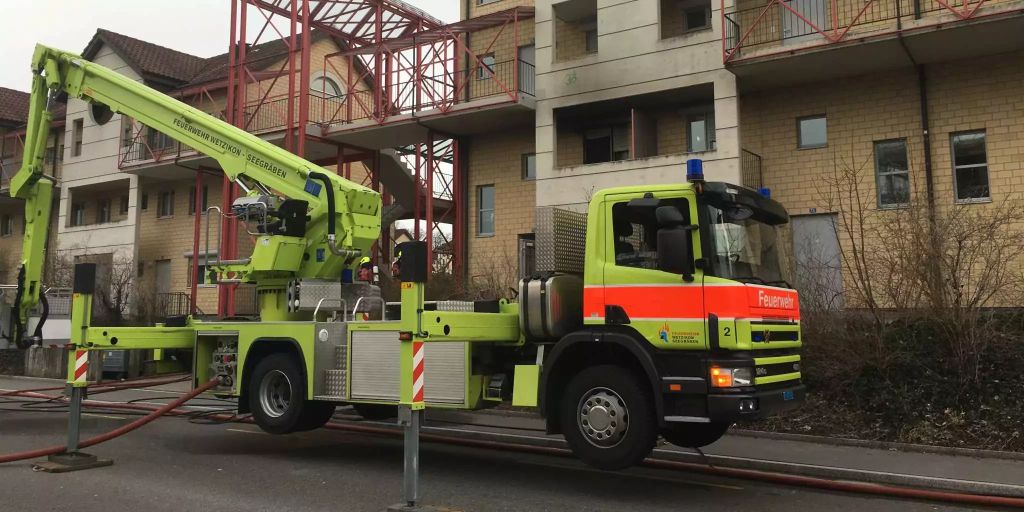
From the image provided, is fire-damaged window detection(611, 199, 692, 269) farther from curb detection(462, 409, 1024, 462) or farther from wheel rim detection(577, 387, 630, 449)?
curb detection(462, 409, 1024, 462)

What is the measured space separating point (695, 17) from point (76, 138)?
87.5 ft

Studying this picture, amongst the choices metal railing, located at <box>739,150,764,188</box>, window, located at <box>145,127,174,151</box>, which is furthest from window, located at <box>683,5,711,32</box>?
window, located at <box>145,127,174,151</box>

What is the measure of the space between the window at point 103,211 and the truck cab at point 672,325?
32.0 metres

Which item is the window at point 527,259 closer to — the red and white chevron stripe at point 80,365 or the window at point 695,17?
the red and white chevron stripe at point 80,365

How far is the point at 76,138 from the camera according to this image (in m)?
33.1

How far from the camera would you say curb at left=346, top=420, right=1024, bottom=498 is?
7668mm

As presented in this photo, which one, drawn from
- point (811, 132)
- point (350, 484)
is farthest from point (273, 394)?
point (811, 132)

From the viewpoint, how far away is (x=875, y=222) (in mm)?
17469

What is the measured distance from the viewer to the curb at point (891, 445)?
9.45 m

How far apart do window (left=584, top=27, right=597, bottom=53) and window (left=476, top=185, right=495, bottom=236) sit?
17.0 ft

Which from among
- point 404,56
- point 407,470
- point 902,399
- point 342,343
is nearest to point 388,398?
point 342,343

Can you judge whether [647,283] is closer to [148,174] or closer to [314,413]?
[314,413]

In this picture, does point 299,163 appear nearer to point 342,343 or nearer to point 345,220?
point 345,220

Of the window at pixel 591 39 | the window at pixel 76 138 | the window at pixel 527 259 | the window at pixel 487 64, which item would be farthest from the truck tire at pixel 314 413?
the window at pixel 76 138
